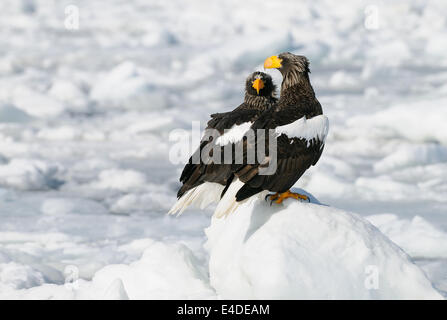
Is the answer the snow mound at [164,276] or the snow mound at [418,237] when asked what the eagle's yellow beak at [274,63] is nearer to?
the snow mound at [164,276]

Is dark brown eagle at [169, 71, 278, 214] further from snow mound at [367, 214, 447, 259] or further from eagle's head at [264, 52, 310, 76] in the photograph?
snow mound at [367, 214, 447, 259]

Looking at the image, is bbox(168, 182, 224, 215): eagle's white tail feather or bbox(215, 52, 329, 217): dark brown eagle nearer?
bbox(215, 52, 329, 217): dark brown eagle

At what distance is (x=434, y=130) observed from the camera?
41.9 ft

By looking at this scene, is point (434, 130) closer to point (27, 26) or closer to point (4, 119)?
point (4, 119)

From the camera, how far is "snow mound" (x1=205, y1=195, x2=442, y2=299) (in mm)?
4121

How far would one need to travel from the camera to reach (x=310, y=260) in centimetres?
423

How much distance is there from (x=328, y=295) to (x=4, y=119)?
11667mm

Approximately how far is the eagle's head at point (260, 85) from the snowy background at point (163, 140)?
0.58 ft

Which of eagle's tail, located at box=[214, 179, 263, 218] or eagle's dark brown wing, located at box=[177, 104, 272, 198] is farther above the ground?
eagle's dark brown wing, located at box=[177, 104, 272, 198]

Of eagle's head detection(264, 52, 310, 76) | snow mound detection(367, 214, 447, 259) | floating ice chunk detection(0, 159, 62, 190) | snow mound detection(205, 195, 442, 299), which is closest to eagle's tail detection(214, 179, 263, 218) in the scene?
snow mound detection(205, 195, 442, 299)

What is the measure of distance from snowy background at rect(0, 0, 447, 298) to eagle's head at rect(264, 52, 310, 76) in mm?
814

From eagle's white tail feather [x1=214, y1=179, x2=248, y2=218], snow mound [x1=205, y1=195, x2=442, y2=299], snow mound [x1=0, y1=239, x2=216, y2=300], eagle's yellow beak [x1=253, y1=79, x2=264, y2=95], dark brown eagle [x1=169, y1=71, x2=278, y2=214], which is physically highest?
eagle's yellow beak [x1=253, y1=79, x2=264, y2=95]

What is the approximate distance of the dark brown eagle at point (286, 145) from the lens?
4367 millimetres

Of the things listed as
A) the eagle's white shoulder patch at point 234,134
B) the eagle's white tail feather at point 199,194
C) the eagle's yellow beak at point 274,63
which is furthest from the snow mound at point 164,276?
the eagle's yellow beak at point 274,63
